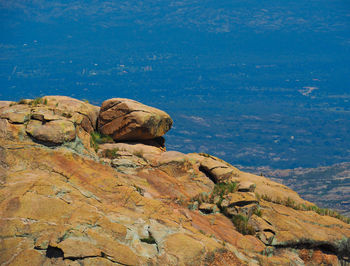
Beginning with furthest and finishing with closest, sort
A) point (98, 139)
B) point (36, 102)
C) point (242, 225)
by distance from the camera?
point (98, 139) → point (36, 102) → point (242, 225)

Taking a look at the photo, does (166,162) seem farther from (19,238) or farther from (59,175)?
(19,238)

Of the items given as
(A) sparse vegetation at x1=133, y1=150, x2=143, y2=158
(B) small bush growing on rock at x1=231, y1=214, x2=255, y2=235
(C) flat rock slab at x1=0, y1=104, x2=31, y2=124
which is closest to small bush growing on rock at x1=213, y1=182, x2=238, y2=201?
(B) small bush growing on rock at x1=231, y1=214, x2=255, y2=235

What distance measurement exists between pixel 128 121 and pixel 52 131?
22.4 feet

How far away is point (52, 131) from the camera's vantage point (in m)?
16.1

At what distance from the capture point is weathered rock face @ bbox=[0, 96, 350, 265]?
36.0 feet

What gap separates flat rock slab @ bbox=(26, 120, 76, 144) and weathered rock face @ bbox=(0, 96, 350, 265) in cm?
8

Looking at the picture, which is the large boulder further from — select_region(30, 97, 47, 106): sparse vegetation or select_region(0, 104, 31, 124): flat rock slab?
select_region(0, 104, 31, 124): flat rock slab

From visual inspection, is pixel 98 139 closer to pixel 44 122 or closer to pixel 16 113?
pixel 44 122

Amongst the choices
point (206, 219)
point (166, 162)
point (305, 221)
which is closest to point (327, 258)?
point (305, 221)

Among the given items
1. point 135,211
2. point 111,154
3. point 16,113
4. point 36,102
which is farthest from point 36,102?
point 135,211

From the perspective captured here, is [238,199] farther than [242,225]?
Yes

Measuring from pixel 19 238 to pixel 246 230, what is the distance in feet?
29.5

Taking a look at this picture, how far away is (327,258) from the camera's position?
1675cm

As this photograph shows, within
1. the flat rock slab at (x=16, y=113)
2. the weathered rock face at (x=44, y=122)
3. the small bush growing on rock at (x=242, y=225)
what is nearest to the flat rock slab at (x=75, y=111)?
the weathered rock face at (x=44, y=122)
